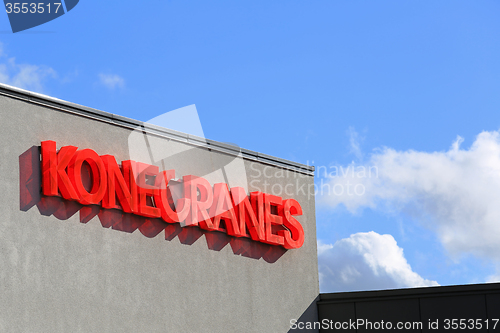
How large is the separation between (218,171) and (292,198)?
302 centimetres

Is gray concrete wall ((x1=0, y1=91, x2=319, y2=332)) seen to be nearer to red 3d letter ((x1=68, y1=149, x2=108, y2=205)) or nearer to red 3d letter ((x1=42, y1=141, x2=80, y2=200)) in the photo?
red 3d letter ((x1=42, y1=141, x2=80, y2=200))

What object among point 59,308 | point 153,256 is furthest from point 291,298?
point 59,308

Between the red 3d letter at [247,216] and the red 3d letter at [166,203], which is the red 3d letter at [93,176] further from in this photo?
the red 3d letter at [247,216]

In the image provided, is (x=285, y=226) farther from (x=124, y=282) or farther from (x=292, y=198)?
(x=124, y=282)

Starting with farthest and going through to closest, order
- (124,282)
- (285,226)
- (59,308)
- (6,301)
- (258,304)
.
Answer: (285,226) < (258,304) < (124,282) < (59,308) < (6,301)

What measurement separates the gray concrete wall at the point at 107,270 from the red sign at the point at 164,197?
37 centimetres

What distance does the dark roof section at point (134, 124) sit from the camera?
1226cm

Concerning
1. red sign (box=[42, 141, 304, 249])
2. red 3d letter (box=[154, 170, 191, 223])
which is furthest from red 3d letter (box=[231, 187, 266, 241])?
red 3d letter (box=[154, 170, 191, 223])

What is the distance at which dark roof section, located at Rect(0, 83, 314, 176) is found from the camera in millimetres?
12258

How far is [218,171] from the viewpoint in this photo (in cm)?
1608

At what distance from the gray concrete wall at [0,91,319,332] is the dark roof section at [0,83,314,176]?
13 centimetres

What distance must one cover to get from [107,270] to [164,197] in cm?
238

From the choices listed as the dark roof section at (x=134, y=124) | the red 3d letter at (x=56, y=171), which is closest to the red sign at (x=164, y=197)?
the red 3d letter at (x=56, y=171)

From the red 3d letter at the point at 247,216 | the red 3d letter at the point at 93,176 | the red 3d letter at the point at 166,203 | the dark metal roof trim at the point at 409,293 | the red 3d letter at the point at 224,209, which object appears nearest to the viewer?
the red 3d letter at the point at 93,176
